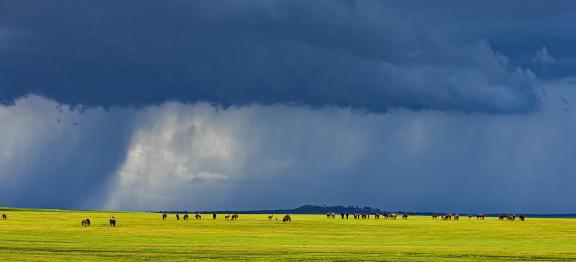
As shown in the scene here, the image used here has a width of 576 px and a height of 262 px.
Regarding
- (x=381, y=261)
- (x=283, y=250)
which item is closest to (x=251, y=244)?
(x=283, y=250)

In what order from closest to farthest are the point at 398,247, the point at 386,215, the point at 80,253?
the point at 80,253 < the point at 398,247 < the point at 386,215

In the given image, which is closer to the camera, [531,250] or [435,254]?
[435,254]

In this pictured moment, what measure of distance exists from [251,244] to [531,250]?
1981cm

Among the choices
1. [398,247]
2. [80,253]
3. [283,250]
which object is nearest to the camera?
[80,253]

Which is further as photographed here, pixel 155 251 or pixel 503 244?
pixel 503 244

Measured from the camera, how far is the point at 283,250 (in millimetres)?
57125

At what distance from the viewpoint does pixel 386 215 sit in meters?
164

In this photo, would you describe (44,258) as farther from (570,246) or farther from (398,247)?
(570,246)

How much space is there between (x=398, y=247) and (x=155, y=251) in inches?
697

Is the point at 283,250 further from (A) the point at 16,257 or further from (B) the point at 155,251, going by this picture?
(A) the point at 16,257

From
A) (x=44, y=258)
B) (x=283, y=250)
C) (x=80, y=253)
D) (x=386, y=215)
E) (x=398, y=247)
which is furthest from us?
(x=386, y=215)

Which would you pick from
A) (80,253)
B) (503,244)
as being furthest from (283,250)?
(503,244)

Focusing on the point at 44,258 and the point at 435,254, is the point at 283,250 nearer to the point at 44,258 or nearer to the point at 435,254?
the point at 435,254

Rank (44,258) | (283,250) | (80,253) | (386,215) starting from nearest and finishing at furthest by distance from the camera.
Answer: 1. (44,258)
2. (80,253)
3. (283,250)
4. (386,215)
